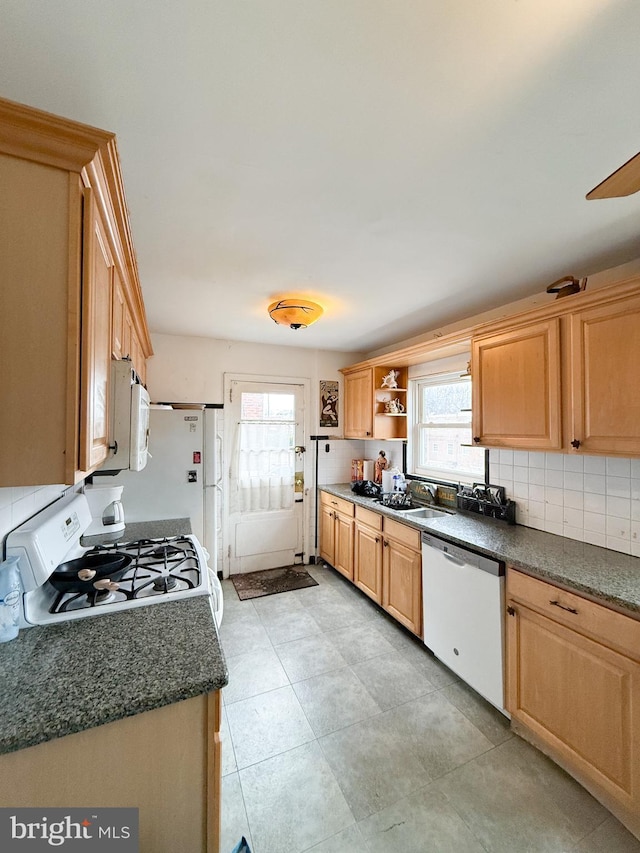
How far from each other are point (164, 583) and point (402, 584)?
174cm

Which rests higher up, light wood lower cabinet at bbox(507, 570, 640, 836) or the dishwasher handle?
the dishwasher handle

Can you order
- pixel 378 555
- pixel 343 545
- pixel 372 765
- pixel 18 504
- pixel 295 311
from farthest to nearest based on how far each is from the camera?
pixel 343 545 < pixel 378 555 < pixel 295 311 < pixel 372 765 < pixel 18 504

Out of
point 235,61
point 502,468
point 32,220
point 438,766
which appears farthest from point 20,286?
point 502,468

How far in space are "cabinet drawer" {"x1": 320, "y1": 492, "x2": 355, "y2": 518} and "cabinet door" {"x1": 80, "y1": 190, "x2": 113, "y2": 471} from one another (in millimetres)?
2408

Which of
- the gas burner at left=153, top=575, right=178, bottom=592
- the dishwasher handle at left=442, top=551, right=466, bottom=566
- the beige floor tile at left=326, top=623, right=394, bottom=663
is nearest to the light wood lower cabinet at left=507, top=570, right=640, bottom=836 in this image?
the dishwasher handle at left=442, top=551, right=466, bottom=566

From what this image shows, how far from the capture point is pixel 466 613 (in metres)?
1.95

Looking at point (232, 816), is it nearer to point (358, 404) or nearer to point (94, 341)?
point (94, 341)

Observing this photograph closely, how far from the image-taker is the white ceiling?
0.74 m

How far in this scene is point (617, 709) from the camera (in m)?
1.33

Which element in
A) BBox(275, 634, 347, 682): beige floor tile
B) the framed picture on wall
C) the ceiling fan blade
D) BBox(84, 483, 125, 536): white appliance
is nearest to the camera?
the ceiling fan blade

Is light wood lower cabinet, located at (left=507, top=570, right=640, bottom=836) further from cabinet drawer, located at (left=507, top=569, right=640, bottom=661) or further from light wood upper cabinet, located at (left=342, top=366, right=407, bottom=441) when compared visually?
light wood upper cabinet, located at (left=342, top=366, right=407, bottom=441)

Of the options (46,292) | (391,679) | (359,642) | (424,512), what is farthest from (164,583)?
(424,512)

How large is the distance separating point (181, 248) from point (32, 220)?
0.97 m

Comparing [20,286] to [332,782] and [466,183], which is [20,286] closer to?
[466,183]
